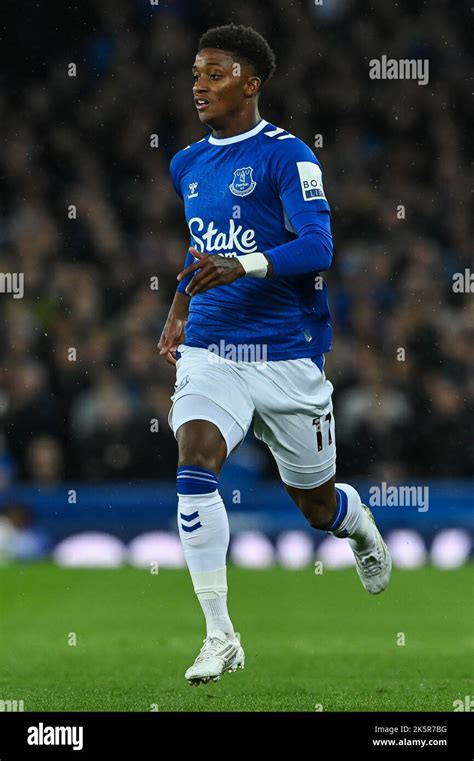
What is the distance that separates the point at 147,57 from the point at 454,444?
498cm

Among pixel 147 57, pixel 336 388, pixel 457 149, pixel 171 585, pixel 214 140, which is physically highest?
pixel 147 57

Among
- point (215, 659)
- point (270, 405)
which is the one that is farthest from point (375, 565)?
point (215, 659)

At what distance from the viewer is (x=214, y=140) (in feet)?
19.8

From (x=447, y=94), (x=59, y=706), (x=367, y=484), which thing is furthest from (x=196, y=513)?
(x=447, y=94)

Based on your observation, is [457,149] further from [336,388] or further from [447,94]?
[336,388]

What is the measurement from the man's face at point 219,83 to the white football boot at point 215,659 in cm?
216

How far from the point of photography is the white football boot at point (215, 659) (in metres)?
5.11

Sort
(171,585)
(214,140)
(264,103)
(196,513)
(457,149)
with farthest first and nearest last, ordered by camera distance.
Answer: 1. (457,149)
2. (264,103)
3. (171,585)
4. (214,140)
5. (196,513)

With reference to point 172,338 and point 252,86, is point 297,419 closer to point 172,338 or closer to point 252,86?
point 172,338

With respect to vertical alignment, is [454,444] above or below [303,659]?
above

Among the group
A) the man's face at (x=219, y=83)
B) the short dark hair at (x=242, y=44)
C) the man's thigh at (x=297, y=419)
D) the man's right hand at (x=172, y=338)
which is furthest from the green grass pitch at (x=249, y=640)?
the short dark hair at (x=242, y=44)

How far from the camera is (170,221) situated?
1285 cm

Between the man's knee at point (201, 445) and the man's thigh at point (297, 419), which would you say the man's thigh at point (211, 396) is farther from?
the man's thigh at point (297, 419)

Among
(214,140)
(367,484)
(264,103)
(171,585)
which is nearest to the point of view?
(214,140)
